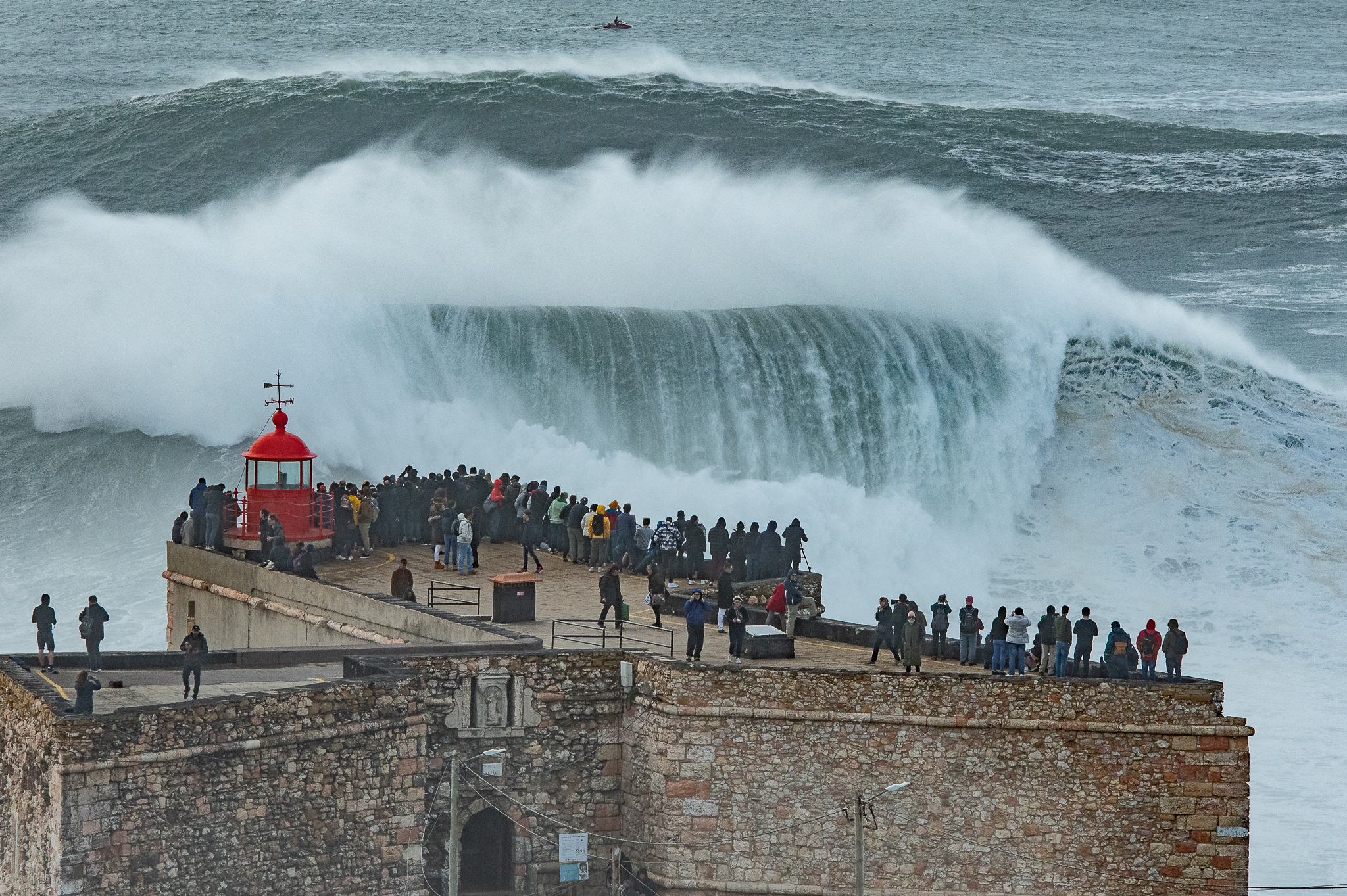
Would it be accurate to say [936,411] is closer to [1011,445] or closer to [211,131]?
[1011,445]

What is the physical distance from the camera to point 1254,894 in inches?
850

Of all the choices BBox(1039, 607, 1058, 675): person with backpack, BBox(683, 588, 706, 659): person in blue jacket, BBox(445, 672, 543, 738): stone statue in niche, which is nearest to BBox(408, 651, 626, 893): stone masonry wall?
BBox(445, 672, 543, 738): stone statue in niche

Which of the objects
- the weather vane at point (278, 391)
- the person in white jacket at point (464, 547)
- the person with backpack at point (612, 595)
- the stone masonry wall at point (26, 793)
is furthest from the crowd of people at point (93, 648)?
the person in white jacket at point (464, 547)

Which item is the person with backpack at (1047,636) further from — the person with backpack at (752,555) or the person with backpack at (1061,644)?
the person with backpack at (752,555)

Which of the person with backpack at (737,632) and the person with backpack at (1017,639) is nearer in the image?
the person with backpack at (1017,639)

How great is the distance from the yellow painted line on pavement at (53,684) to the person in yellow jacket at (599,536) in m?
8.35

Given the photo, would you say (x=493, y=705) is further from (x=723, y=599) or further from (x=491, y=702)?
(x=723, y=599)

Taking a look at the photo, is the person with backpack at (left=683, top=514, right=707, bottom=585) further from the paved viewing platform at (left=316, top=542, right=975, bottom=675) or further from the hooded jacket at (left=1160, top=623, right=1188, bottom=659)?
the hooded jacket at (left=1160, top=623, right=1188, bottom=659)

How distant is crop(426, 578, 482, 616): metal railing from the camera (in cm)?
2238

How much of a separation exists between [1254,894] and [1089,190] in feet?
118

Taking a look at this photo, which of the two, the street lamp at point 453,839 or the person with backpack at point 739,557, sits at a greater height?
the person with backpack at point 739,557

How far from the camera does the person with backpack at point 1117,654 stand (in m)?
19.5

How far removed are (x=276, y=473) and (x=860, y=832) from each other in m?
10.8

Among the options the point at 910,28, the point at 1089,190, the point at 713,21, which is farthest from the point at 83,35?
the point at 1089,190
